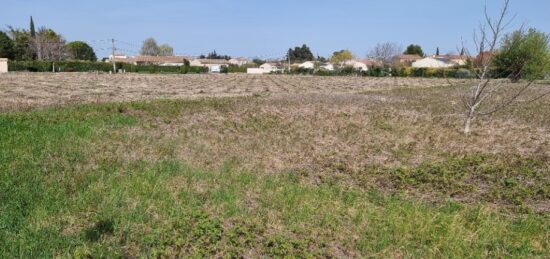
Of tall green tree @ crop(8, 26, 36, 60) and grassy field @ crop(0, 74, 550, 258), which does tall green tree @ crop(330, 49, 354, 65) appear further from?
grassy field @ crop(0, 74, 550, 258)

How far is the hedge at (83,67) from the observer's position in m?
56.0

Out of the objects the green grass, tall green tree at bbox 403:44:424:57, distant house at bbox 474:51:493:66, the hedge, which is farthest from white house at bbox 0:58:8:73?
tall green tree at bbox 403:44:424:57

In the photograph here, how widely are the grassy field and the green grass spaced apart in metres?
0.02

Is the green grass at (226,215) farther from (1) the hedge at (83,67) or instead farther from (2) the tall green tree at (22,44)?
(2) the tall green tree at (22,44)

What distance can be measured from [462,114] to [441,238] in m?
12.7

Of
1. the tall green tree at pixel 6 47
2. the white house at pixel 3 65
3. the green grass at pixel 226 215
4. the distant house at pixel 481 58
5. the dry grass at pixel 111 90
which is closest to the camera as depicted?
the green grass at pixel 226 215

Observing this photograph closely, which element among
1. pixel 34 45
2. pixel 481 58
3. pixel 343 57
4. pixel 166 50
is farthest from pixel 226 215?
pixel 166 50

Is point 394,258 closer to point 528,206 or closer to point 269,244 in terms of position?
point 269,244

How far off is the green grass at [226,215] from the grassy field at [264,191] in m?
0.02

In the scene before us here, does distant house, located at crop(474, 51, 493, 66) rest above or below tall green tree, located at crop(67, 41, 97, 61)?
below

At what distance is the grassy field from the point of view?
4523mm

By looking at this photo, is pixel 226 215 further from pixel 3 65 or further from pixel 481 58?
pixel 3 65

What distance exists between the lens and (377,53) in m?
117

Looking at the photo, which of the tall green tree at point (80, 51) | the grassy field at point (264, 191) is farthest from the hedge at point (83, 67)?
the grassy field at point (264, 191)
